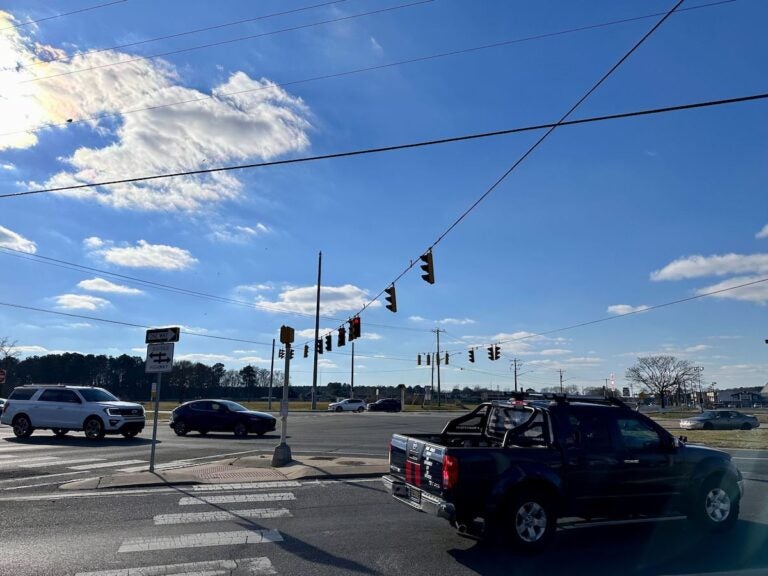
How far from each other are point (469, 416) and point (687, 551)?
128 inches

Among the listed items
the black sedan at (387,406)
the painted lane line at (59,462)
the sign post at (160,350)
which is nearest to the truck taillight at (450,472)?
the sign post at (160,350)

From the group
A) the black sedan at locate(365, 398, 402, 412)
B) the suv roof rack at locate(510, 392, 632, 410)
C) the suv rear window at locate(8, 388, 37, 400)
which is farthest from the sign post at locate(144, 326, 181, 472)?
the black sedan at locate(365, 398, 402, 412)

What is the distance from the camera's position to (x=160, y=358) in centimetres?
1331

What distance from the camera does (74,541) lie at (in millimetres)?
7223

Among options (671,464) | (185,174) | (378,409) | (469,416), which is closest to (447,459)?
(469,416)

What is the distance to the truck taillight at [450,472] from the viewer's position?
666 centimetres

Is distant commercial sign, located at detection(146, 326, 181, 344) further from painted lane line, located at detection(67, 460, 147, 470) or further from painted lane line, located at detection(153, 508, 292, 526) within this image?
painted lane line, located at detection(153, 508, 292, 526)

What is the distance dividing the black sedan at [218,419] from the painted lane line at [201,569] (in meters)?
18.4

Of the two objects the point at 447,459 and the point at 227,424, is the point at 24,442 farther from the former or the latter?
the point at 447,459

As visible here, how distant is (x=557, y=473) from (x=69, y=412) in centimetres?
1945

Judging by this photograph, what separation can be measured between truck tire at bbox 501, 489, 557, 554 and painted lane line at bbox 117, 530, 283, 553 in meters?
2.68

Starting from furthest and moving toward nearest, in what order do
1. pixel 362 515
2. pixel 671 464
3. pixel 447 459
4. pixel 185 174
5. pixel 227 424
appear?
1. pixel 227 424
2. pixel 185 174
3. pixel 362 515
4. pixel 671 464
5. pixel 447 459

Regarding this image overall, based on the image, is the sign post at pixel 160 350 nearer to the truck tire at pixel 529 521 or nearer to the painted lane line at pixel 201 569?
the painted lane line at pixel 201 569

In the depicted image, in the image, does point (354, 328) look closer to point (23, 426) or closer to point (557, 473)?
point (23, 426)
